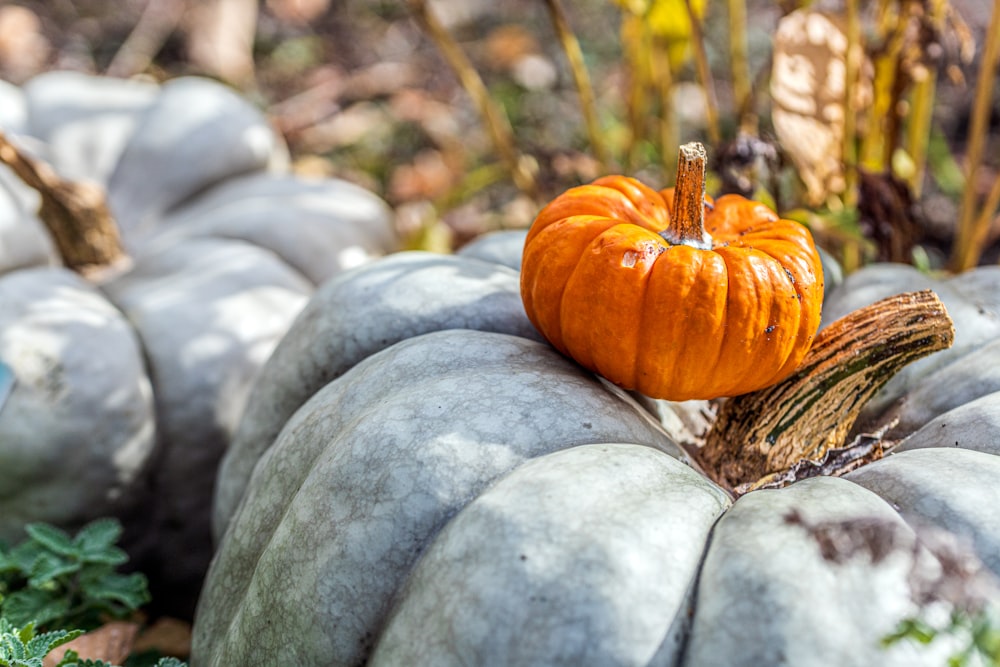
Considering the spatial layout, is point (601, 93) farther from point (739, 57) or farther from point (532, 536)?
point (532, 536)

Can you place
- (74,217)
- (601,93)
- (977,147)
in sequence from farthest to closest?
(601,93) → (977,147) → (74,217)

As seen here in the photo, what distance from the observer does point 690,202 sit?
5.77ft

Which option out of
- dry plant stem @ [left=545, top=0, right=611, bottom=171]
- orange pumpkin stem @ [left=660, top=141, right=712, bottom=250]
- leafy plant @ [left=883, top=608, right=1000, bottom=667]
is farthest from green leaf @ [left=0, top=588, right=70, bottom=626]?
dry plant stem @ [left=545, top=0, right=611, bottom=171]

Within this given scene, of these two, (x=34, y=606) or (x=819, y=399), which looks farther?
(x=34, y=606)

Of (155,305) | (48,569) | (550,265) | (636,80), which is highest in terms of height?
(550,265)

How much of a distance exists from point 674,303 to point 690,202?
250mm

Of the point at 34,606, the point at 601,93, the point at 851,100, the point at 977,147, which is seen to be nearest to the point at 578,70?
the point at 851,100

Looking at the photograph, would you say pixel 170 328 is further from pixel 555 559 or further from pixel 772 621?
pixel 772 621

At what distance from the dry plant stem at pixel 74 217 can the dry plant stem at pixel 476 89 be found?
126 centimetres

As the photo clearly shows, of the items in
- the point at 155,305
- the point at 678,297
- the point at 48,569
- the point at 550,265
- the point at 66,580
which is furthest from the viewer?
the point at 155,305

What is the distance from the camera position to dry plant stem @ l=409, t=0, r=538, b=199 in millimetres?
3102

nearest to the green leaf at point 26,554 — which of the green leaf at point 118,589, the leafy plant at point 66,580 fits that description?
the leafy plant at point 66,580

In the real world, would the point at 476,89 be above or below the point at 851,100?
below

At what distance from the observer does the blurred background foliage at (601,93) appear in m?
2.78
